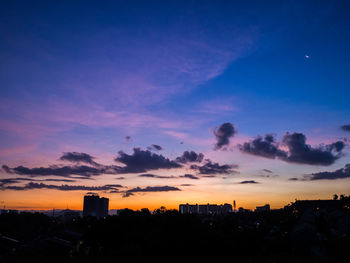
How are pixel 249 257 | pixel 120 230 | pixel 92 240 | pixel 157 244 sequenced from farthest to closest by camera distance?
pixel 120 230
pixel 92 240
pixel 249 257
pixel 157 244

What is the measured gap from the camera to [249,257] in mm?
39500

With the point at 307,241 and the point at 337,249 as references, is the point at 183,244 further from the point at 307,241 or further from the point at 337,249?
the point at 307,241

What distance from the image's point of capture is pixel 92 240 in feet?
204

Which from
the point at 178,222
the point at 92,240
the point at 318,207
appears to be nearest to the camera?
the point at 178,222

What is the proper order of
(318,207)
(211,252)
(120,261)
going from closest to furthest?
1. (120,261)
2. (211,252)
3. (318,207)

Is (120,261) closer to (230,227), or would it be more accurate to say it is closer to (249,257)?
(249,257)

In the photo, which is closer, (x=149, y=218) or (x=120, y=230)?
(x=120, y=230)

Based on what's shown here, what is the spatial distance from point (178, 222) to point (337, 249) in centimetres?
2531

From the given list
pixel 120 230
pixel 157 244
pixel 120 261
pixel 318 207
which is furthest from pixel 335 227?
pixel 318 207

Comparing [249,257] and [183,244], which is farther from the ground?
[183,244]

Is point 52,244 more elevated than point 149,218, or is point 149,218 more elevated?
point 149,218

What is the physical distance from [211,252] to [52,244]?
1865 inches

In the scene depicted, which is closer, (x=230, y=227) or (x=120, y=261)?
(x=120, y=261)

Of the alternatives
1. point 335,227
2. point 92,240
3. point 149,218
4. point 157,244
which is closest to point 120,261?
point 157,244
